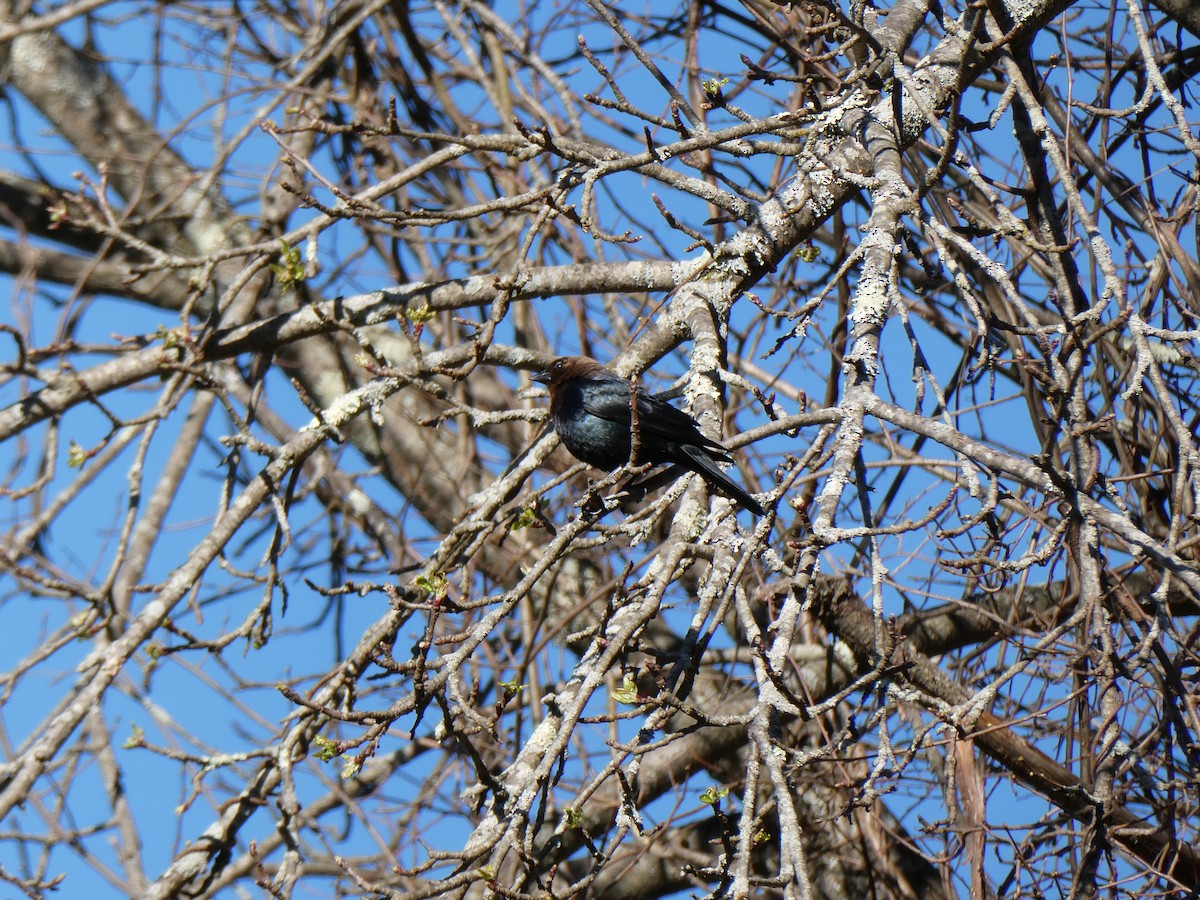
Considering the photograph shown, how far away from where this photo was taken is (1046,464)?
7.92 ft

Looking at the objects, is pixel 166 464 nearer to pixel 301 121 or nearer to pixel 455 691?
pixel 301 121

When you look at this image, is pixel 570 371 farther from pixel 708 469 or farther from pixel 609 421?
pixel 708 469

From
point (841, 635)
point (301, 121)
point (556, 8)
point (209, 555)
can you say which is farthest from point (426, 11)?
point (841, 635)

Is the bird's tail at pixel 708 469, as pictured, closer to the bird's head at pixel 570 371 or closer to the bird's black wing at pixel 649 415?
the bird's black wing at pixel 649 415

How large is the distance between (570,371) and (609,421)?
0.32 meters

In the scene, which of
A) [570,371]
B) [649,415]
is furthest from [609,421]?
[649,415]

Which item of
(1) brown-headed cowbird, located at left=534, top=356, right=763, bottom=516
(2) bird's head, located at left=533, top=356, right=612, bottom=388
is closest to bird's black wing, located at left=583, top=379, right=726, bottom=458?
(1) brown-headed cowbird, located at left=534, top=356, right=763, bottom=516

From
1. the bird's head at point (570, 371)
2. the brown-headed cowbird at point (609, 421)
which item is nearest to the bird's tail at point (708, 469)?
the brown-headed cowbird at point (609, 421)

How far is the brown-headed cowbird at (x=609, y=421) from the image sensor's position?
339cm

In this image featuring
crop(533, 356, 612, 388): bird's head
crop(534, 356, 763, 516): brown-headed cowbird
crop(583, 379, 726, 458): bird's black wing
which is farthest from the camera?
crop(533, 356, 612, 388): bird's head

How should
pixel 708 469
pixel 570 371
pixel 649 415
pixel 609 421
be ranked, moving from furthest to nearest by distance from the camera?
pixel 570 371
pixel 609 421
pixel 649 415
pixel 708 469

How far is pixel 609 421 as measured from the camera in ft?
13.2

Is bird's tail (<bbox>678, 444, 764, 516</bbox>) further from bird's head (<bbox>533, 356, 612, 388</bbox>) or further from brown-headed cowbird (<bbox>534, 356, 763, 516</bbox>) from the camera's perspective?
bird's head (<bbox>533, 356, 612, 388</bbox>)

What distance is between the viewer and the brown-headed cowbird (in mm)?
3393
